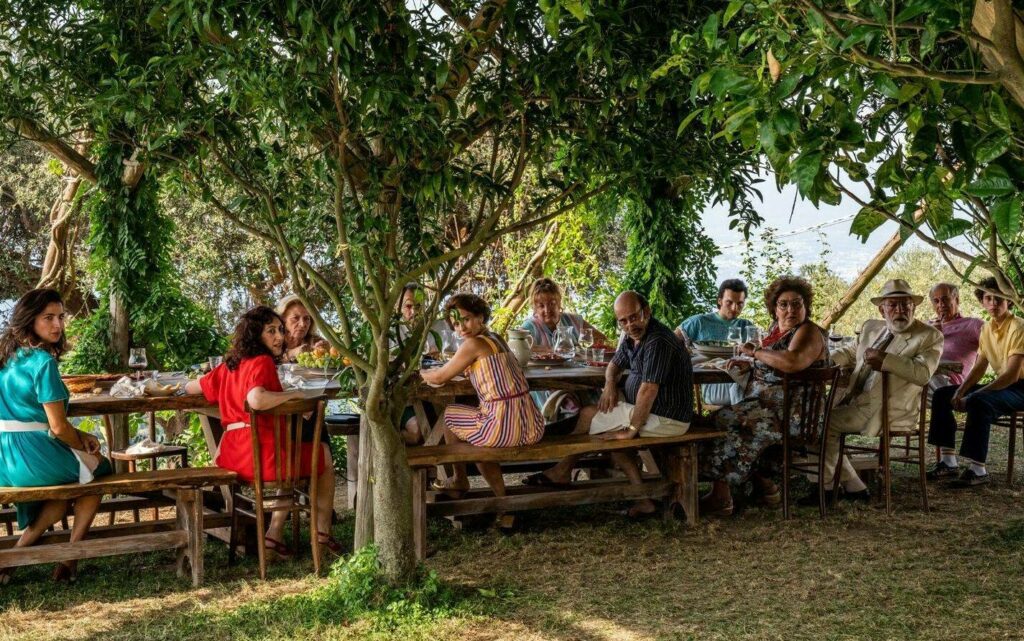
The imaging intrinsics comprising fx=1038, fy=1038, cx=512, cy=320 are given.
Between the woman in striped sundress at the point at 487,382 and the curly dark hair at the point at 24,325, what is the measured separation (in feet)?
6.16

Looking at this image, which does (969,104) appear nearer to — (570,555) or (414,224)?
(414,224)

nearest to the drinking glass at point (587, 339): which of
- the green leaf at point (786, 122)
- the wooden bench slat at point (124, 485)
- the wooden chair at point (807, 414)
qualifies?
the wooden chair at point (807, 414)

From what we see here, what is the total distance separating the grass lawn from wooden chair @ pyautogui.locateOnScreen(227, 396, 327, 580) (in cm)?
18

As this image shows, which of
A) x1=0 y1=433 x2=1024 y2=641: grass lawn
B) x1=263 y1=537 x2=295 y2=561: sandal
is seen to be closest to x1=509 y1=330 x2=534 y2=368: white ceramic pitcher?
x1=0 y1=433 x2=1024 y2=641: grass lawn

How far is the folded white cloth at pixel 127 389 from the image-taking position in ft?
17.8

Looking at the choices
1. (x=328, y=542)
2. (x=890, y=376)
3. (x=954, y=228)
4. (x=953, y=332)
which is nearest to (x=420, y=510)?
(x=328, y=542)

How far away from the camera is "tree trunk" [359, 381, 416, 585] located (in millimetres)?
4473

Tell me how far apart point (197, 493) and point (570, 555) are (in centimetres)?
189

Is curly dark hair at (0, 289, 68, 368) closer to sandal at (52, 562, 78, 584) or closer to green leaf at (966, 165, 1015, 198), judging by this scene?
sandal at (52, 562, 78, 584)

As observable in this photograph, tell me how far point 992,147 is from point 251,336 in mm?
3853

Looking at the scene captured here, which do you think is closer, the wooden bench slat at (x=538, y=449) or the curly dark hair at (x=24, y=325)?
the curly dark hair at (x=24, y=325)

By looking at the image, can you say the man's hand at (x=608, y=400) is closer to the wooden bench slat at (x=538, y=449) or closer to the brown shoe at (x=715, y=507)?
the wooden bench slat at (x=538, y=449)

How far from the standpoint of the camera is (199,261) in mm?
14328

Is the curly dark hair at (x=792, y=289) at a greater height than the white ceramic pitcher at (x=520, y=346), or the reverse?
the curly dark hair at (x=792, y=289)
